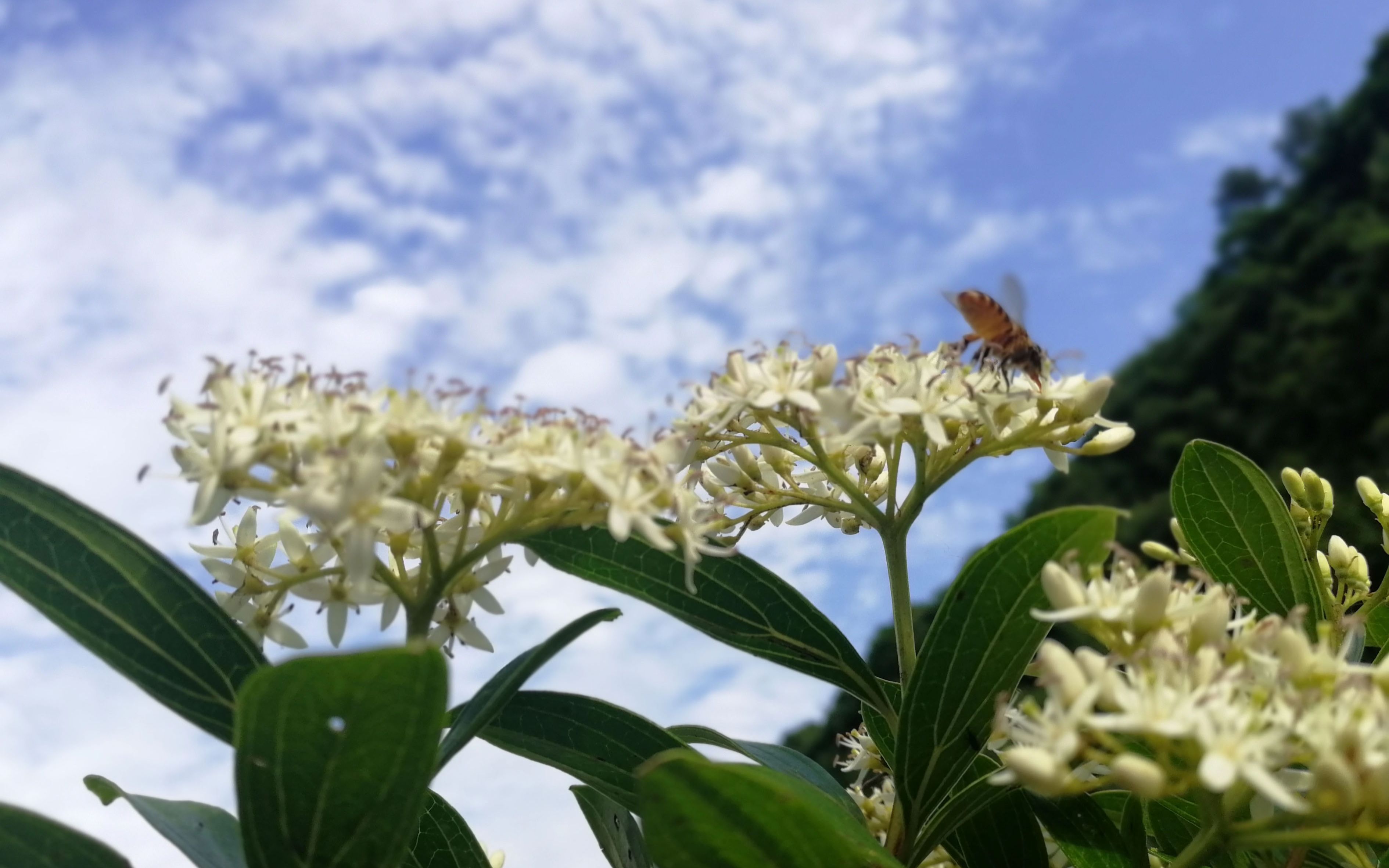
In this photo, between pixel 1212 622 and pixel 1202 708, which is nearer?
pixel 1202 708

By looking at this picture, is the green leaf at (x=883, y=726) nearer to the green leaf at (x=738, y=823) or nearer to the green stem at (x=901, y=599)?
the green stem at (x=901, y=599)

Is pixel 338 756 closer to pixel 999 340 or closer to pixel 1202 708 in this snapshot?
pixel 1202 708

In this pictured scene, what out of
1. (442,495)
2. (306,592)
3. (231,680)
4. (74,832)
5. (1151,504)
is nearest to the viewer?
(74,832)

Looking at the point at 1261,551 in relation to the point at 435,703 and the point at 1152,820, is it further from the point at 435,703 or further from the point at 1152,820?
the point at 435,703

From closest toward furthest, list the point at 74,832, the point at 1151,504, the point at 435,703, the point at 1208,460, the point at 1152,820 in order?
the point at 435,703, the point at 74,832, the point at 1152,820, the point at 1208,460, the point at 1151,504

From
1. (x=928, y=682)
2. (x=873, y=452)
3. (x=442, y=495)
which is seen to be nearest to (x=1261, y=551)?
(x=873, y=452)

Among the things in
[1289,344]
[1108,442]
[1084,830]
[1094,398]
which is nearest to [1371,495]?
[1108,442]

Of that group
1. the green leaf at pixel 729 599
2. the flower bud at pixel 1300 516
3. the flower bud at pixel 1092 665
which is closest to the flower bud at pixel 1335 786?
the flower bud at pixel 1092 665
